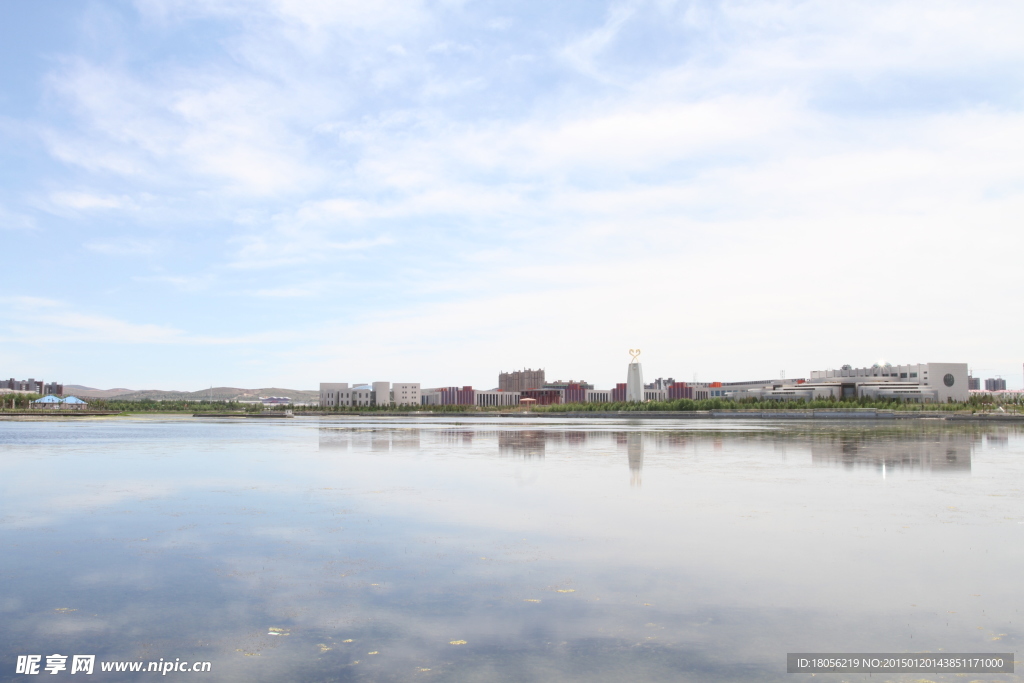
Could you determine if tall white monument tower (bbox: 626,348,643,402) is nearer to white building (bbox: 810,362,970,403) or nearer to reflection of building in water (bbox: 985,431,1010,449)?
white building (bbox: 810,362,970,403)

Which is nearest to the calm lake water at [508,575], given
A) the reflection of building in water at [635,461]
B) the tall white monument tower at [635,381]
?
the reflection of building in water at [635,461]

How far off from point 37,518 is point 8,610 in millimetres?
7905

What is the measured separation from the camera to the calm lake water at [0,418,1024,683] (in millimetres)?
7590

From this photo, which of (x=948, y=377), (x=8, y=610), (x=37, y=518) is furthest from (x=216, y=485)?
(x=948, y=377)

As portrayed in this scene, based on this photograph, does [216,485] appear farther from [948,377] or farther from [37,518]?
[948,377]

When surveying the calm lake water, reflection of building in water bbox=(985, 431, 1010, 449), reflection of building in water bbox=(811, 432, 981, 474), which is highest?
the calm lake water

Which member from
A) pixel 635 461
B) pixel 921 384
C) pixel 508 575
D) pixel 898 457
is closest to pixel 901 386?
pixel 921 384

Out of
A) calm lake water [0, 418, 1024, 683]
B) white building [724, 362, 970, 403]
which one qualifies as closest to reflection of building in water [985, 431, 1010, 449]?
calm lake water [0, 418, 1024, 683]

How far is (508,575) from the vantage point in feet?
35.1

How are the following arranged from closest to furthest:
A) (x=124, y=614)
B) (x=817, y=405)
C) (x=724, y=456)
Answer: (x=124, y=614) < (x=724, y=456) < (x=817, y=405)

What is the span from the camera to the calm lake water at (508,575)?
24.9ft

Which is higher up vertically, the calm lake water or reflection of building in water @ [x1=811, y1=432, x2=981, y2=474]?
the calm lake water

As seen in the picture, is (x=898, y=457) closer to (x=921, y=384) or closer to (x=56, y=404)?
(x=921, y=384)

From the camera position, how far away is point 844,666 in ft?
23.9
